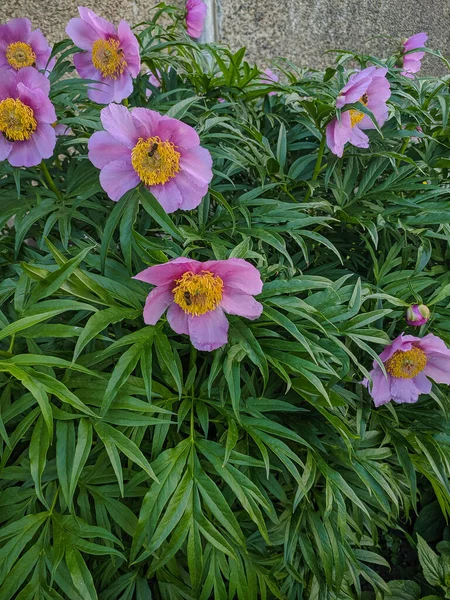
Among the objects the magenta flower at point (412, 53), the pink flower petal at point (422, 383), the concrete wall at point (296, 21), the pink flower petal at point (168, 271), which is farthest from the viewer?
the concrete wall at point (296, 21)

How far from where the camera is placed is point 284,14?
2438mm

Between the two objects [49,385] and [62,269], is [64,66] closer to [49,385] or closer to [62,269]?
[62,269]

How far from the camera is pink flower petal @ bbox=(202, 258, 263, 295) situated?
715 mm

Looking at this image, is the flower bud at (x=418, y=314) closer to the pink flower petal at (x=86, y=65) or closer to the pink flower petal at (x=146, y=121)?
the pink flower petal at (x=146, y=121)

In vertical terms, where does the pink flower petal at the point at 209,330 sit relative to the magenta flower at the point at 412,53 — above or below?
below

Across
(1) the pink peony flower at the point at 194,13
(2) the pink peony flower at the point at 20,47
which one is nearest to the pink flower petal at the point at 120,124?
(2) the pink peony flower at the point at 20,47

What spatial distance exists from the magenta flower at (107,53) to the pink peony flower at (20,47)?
100mm

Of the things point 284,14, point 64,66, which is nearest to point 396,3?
point 284,14

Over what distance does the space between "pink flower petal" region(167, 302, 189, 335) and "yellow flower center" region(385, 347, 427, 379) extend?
357 millimetres

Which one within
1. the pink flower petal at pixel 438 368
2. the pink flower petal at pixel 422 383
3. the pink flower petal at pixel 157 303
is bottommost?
the pink flower petal at pixel 422 383

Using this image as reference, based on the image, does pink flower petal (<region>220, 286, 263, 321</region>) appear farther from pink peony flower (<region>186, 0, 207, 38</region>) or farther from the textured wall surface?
the textured wall surface

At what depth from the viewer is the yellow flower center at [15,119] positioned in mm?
825

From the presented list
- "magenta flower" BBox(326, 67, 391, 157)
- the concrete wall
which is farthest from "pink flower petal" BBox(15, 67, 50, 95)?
the concrete wall

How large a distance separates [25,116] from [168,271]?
34 centimetres
